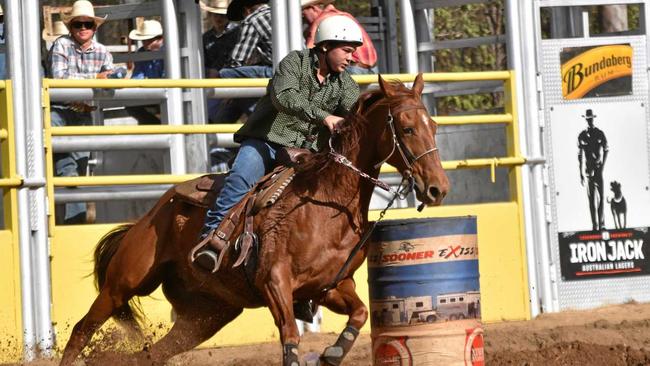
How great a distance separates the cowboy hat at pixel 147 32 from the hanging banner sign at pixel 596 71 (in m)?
3.98

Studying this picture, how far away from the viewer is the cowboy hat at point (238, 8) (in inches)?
424

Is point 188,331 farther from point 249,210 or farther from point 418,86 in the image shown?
point 418,86

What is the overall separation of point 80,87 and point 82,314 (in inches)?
64.8

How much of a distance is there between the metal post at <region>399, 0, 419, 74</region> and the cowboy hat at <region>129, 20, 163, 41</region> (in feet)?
8.17

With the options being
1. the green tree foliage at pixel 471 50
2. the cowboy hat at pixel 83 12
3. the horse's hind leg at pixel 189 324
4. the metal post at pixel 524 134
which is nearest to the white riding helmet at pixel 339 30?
the horse's hind leg at pixel 189 324

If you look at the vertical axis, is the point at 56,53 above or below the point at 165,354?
above

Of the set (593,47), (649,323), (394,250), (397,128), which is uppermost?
(593,47)

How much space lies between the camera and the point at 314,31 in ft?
34.1

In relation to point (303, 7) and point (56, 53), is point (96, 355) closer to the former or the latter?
point (56, 53)

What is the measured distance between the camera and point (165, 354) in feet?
26.9

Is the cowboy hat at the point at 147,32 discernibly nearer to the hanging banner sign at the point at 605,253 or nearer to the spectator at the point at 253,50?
the spectator at the point at 253,50

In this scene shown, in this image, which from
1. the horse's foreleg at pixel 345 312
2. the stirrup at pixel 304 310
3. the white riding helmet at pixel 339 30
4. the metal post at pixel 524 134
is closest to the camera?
the horse's foreleg at pixel 345 312

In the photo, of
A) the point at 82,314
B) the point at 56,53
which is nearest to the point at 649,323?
the point at 82,314

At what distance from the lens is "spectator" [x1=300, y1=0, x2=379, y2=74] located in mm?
10391
